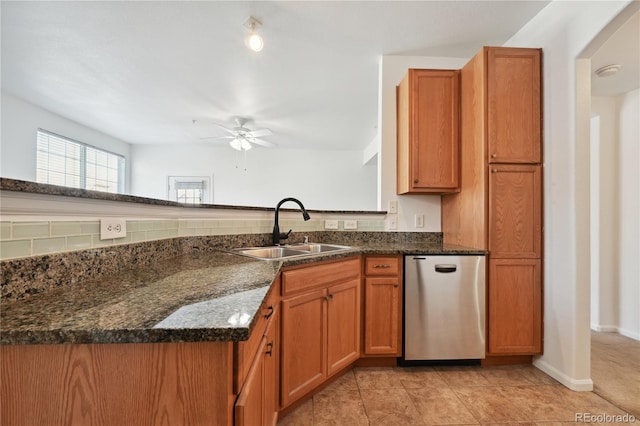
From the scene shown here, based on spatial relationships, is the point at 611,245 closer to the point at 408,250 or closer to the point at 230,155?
the point at 408,250

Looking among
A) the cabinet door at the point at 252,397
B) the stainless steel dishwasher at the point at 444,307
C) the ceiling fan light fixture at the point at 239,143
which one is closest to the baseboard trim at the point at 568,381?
the stainless steel dishwasher at the point at 444,307

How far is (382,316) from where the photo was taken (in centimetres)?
180

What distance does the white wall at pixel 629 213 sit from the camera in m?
2.34

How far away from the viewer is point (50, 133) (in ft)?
12.4

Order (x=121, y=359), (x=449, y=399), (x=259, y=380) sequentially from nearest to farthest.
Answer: (x=121, y=359) → (x=259, y=380) → (x=449, y=399)

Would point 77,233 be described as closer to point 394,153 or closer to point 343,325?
point 343,325

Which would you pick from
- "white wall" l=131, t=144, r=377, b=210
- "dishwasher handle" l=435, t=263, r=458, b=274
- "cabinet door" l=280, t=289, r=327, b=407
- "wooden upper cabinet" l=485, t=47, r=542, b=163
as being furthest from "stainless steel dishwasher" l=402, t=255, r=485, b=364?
"white wall" l=131, t=144, r=377, b=210

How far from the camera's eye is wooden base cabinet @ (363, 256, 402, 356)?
70.6 inches

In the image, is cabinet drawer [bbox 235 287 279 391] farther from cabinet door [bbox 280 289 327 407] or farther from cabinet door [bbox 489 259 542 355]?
cabinet door [bbox 489 259 542 355]

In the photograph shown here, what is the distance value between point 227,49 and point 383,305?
100 inches

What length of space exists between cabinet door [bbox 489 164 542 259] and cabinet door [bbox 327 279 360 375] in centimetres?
103

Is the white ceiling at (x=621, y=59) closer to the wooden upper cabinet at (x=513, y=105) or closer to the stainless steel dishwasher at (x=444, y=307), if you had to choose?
the wooden upper cabinet at (x=513, y=105)

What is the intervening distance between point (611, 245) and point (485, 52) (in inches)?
90.4

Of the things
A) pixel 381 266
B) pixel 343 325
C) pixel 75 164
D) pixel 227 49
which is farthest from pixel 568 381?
pixel 75 164
